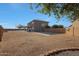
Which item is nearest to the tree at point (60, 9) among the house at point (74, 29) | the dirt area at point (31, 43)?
the house at point (74, 29)

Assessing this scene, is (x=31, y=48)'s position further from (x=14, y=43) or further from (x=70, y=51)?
(x=70, y=51)

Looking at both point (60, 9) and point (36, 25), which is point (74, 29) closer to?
point (60, 9)

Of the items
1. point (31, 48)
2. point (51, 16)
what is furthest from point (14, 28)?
point (51, 16)

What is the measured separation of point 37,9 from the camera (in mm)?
1751

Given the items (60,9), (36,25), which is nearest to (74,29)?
(60,9)

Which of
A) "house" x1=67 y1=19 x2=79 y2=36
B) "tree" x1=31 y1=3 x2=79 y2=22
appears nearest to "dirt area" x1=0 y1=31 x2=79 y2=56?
"house" x1=67 y1=19 x2=79 y2=36

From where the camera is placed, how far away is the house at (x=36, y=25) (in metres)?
1.73

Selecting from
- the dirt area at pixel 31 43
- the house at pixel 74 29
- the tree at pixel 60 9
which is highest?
the tree at pixel 60 9

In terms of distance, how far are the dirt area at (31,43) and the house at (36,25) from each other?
5cm

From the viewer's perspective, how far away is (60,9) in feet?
5.83

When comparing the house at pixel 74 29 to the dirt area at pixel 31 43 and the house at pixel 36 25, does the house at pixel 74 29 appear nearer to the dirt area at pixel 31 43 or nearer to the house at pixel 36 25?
the dirt area at pixel 31 43

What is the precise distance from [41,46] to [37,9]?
1.12ft

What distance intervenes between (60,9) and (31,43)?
414 millimetres

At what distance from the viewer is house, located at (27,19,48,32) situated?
1.73m
